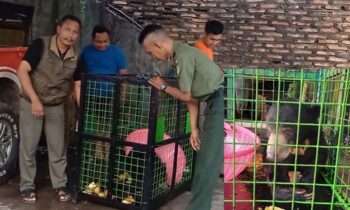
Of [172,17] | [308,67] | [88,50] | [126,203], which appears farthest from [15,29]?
[308,67]

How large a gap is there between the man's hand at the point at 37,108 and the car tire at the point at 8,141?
70 centimetres

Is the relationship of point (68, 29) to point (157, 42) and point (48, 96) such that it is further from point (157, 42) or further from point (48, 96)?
point (157, 42)

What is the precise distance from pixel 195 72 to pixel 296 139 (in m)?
1.18

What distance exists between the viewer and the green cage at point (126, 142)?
438cm

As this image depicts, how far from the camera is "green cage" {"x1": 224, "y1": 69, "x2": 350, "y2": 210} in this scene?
4.27m

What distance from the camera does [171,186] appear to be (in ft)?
15.9

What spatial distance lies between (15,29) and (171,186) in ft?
8.65

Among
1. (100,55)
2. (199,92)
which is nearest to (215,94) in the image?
(199,92)

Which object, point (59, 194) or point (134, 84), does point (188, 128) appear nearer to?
point (134, 84)

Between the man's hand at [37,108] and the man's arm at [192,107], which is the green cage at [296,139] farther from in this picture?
the man's hand at [37,108]

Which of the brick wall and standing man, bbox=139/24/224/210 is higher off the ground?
the brick wall

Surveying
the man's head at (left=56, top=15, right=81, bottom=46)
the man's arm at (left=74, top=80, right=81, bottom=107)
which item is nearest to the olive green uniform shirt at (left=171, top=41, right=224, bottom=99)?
the man's head at (left=56, top=15, right=81, bottom=46)

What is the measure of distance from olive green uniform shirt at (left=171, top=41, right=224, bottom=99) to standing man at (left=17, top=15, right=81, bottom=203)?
129 cm

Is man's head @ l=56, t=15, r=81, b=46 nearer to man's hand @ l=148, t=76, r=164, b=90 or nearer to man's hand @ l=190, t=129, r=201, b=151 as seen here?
man's hand @ l=148, t=76, r=164, b=90
